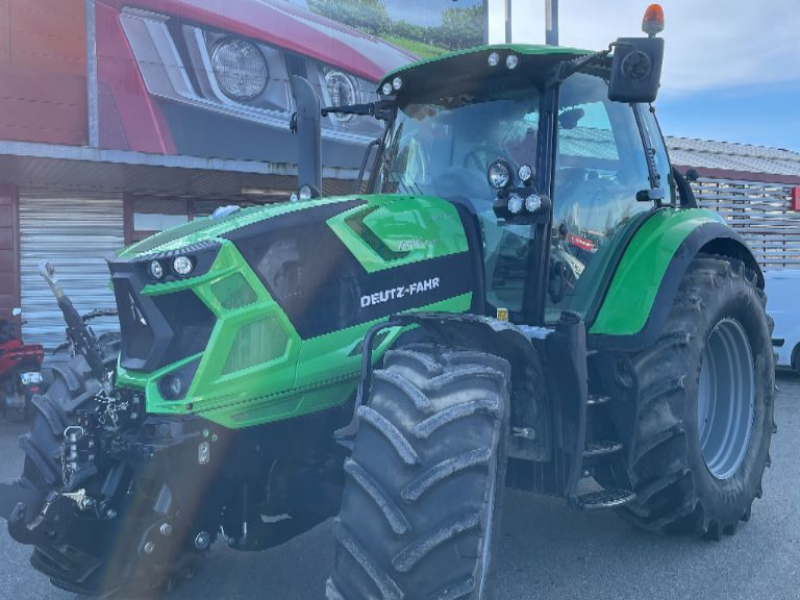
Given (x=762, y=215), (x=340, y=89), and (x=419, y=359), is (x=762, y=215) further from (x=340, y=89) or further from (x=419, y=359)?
(x=419, y=359)

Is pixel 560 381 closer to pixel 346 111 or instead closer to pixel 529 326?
pixel 529 326

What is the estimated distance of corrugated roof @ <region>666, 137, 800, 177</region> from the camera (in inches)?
640

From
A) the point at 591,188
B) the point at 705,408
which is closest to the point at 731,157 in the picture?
the point at 705,408

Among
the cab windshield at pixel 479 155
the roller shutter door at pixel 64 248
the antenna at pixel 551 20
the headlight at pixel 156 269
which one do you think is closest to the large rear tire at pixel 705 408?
the cab windshield at pixel 479 155

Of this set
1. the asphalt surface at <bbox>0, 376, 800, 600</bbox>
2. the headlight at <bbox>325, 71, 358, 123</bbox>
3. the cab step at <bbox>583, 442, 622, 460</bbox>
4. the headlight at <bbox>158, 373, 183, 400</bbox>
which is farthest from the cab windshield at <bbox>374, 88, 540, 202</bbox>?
the headlight at <bbox>325, 71, 358, 123</bbox>

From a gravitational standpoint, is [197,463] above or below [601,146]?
below

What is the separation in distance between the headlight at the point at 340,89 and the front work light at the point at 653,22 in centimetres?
755

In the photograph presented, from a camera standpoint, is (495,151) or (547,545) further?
(547,545)

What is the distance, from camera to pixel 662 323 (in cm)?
388

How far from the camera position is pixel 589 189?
4.17 m

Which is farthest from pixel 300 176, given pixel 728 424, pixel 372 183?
pixel 728 424

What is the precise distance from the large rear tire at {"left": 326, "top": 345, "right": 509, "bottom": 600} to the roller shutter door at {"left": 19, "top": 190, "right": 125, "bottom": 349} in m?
7.87

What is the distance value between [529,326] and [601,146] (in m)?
1.21

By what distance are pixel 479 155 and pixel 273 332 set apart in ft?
4.76
